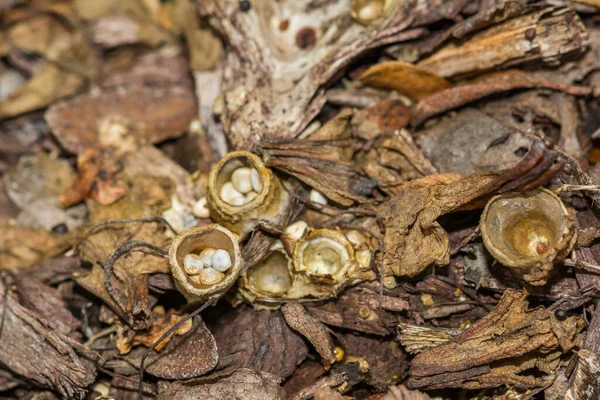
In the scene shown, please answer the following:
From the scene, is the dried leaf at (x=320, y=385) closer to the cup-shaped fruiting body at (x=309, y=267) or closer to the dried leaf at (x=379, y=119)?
the cup-shaped fruiting body at (x=309, y=267)

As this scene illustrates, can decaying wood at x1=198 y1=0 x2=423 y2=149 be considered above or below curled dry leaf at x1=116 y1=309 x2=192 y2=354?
above

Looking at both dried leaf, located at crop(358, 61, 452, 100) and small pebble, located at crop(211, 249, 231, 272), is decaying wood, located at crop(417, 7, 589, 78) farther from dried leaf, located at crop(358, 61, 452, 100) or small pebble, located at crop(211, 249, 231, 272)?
small pebble, located at crop(211, 249, 231, 272)

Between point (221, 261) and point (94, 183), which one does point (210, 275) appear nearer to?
point (221, 261)

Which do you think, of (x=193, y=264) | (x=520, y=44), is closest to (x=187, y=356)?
(x=193, y=264)

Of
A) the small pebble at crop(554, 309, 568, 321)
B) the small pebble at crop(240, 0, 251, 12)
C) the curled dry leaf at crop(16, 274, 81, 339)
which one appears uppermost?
the small pebble at crop(240, 0, 251, 12)

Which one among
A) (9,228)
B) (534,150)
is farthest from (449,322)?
(9,228)

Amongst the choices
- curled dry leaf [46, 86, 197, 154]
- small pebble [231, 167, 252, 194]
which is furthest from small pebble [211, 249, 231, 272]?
curled dry leaf [46, 86, 197, 154]

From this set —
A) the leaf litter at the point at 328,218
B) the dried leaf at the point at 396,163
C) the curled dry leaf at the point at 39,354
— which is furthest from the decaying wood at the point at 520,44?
the curled dry leaf at the point at 39,354
